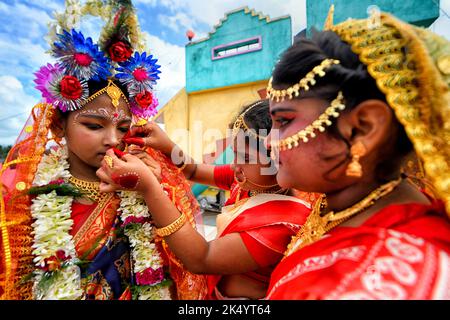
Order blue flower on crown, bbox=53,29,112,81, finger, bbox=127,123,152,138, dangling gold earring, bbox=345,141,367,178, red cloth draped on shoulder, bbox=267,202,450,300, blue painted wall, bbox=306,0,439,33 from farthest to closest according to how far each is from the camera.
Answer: blue painted wall, bbox=306,0,439,33
finger, bbox=127,123,152,138
blue flower on crown, bbox=53,29,112,81
dangling gold earring, bbox=345,141,367,178
red cloth draped on shoulder, bbox=267,202,450,300

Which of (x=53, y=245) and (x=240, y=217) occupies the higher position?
(x=240, y=217)

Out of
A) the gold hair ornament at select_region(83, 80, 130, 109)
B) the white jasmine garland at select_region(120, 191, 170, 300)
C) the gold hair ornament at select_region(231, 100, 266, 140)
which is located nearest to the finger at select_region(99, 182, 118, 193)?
the white jasmine garland at select_region(120, 191, 170, 300)

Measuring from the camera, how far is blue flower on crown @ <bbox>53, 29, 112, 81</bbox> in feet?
4.29

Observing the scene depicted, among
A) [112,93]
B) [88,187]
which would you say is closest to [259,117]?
[112,93]

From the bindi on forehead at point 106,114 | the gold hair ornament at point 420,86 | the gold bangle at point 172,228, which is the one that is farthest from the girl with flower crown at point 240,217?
the gold hair ornament at point 420,86

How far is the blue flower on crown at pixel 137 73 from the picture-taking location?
1459 millimetres

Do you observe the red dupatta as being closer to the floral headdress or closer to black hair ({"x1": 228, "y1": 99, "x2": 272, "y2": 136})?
the floral headdress

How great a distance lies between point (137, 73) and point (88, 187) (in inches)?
26.4

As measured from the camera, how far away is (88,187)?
56.0 inches

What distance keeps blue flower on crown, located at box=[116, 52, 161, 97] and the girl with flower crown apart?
227mm

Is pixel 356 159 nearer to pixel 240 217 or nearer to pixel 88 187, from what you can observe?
pixel 240 217

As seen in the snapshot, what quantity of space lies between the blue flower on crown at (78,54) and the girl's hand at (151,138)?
1.14 feet

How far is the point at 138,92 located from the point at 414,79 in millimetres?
1268
